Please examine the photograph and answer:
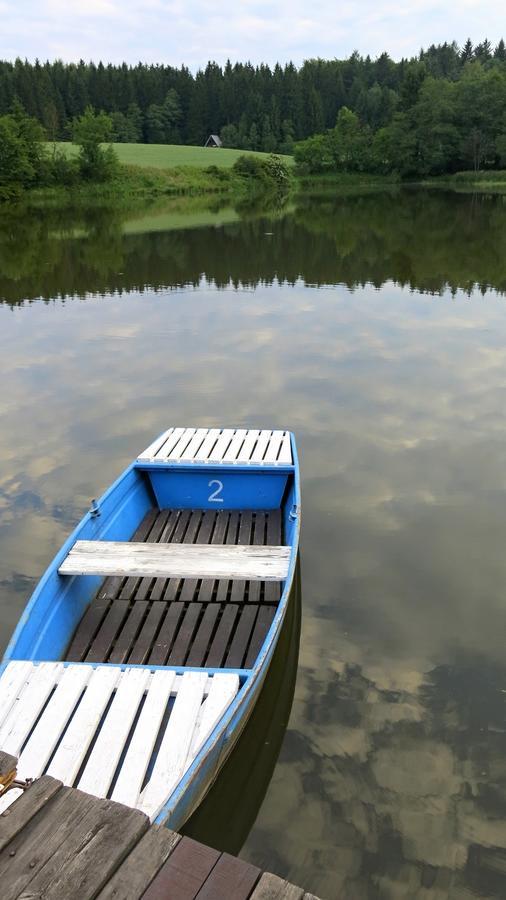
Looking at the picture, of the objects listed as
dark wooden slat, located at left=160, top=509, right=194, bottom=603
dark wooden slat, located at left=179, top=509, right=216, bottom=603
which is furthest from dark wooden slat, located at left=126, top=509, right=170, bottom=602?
dark wooden slat, located at left=179, top=509, right=216, bottom=603

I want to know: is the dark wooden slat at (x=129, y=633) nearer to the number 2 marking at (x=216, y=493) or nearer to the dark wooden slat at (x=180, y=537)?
the dark wooden slat at (x=180, y=537)

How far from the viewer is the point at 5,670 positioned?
4.39 m

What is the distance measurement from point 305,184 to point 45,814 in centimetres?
7780

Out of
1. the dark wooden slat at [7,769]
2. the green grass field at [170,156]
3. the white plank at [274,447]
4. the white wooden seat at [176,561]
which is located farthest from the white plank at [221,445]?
the green grass field at [170,156]

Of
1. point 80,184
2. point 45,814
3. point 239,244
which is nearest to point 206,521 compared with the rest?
point 45,814

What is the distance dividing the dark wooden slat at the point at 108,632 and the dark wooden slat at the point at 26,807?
7.73ft

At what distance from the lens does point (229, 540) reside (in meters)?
6.89

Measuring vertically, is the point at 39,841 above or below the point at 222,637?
above

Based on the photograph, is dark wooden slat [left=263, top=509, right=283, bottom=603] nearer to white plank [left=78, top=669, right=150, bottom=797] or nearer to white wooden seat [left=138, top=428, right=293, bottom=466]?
white wooden seat [left=138, top=428, right=293, bottom=466]

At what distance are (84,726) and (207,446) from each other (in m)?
4.46

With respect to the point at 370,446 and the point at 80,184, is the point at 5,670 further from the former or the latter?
the point at 80,184

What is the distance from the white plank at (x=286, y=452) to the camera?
7.39 metres

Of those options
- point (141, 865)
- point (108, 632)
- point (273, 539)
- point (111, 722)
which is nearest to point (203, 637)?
point (108, 632)

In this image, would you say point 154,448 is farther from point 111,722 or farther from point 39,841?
point 39,841
